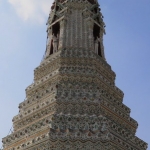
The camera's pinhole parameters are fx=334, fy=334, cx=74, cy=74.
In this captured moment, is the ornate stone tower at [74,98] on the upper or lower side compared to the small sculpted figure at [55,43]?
lower

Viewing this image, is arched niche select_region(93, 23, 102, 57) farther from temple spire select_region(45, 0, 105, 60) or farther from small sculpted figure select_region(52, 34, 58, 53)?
small sculpted figure select_region(52, 34, 58, 53)

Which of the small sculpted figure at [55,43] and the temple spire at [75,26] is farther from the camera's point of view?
the small sculpted figure at [55,43]

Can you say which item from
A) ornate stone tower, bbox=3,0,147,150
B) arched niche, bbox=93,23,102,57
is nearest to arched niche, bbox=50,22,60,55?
ornate stone tower, bbox=3,0,147,150

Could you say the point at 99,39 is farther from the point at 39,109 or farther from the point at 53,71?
the point at 39,109

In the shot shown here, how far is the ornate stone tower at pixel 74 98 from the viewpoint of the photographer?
37.4ft

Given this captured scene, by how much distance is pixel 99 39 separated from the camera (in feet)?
60.7

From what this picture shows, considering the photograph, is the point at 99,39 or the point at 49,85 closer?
the point at 49,85

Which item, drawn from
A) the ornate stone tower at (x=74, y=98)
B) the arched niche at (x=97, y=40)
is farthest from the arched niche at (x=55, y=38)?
the arched niche at (x=97, y=40)

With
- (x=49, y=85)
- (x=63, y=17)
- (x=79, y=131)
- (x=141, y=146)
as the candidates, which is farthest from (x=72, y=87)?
(x=63, y=17)

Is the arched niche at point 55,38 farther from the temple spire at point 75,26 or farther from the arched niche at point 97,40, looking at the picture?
the arched niche at point 97,40

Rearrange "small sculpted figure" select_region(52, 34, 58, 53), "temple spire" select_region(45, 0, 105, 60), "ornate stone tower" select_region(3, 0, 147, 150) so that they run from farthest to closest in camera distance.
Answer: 1. "small sculpted figure" select_region(52, 34, 58, 53)
2. "temple spire" select_region(45, 0, 105, 60)
3. "ornate stone tower" select_region(3, 0, 147, 150)

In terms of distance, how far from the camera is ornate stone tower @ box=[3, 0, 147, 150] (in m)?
11.4

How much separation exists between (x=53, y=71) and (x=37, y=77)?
1.52 metres

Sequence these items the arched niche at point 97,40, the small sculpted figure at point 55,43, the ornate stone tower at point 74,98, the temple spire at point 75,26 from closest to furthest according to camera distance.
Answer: the ornate stone tower at point 74,98
the temple spire at point 75,26
the small sculpted figure at point 55,43
the arched niche at point 97,40
